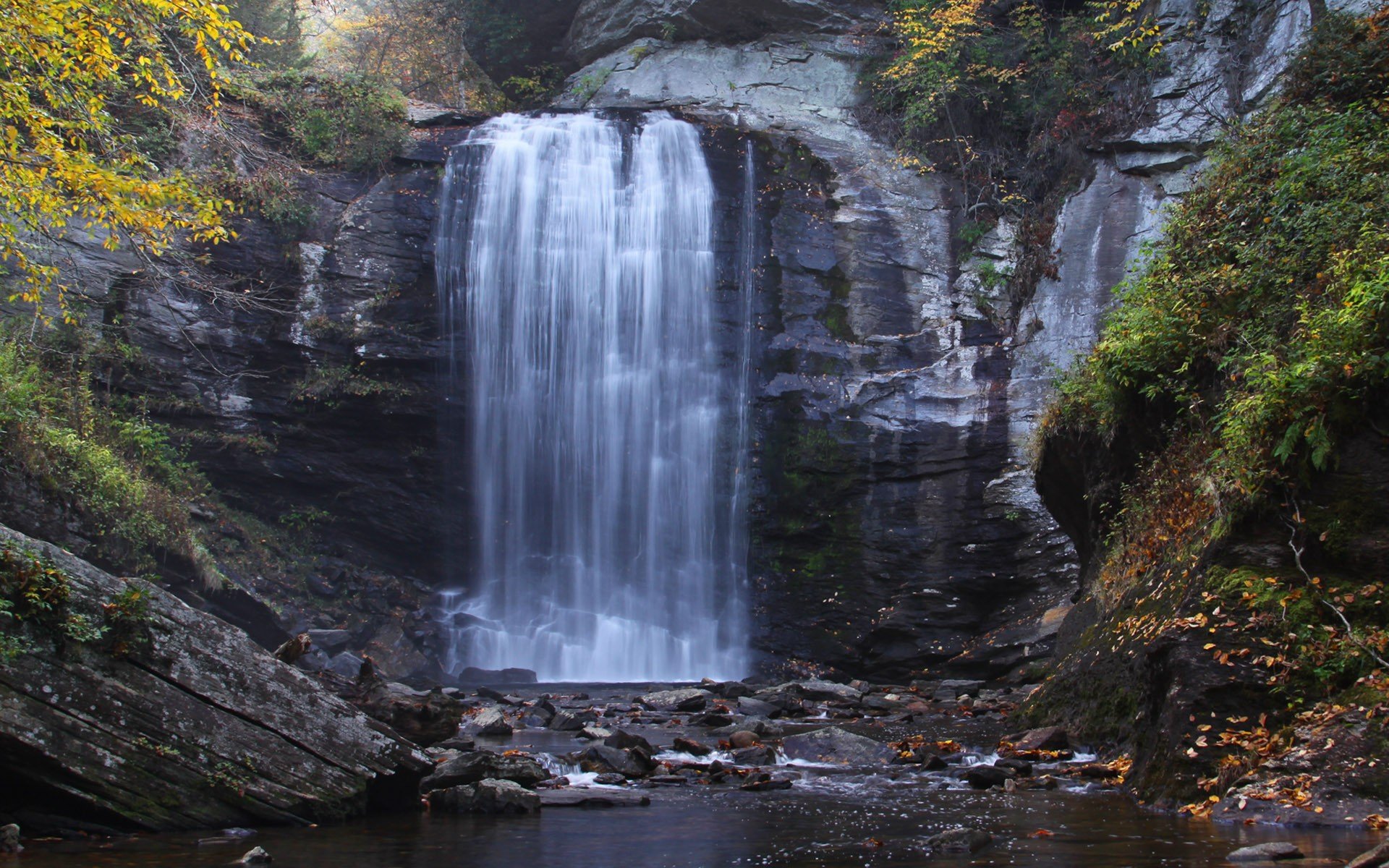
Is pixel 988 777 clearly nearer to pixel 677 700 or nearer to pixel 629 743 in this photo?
pixel 629 743

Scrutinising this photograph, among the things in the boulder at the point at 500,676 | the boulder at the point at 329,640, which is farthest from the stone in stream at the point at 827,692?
the boulder at the point at 329,640

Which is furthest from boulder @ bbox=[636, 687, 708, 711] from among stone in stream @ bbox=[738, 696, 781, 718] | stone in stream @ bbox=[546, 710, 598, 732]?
stone in stream @ bbox=[546, 710, 598, 732]

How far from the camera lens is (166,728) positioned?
174 inches

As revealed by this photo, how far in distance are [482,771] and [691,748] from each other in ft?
7.48

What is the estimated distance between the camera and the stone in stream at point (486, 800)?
5184mm

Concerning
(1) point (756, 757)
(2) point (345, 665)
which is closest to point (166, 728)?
(1) point (756, 757)

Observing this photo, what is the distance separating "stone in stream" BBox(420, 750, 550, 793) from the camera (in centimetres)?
552

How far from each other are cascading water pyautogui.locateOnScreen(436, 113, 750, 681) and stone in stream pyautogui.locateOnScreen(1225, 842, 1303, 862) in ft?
44.2

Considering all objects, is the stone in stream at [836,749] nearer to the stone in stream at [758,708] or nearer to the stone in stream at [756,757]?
the stone in stream at [756,757]

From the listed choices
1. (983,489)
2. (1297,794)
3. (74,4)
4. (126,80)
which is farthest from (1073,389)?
(126,80)

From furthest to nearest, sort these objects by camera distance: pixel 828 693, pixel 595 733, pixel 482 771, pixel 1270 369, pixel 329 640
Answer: pixel 329 640, pixel 828 693, pixel 595 733, pixel 1270 369, pixel 482 771

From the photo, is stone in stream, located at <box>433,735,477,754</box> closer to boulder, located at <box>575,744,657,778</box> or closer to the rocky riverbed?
the rocky riverbed

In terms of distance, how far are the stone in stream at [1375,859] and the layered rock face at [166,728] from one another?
170 inches

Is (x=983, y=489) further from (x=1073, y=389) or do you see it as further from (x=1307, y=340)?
(x=1307, y=340)
